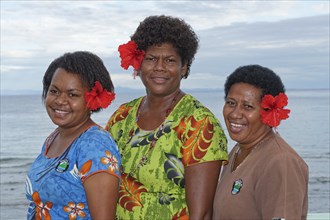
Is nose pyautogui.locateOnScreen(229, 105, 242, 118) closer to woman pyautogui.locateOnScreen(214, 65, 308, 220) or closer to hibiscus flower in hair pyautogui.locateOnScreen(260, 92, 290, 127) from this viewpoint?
woman pyautogui.locateOnScreen(214, 65, 308, 220)

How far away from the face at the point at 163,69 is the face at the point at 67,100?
0.59 m

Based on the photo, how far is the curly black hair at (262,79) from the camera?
267 cm

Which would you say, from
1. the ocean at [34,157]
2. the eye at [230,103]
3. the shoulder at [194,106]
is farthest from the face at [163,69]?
the ocean at [34,157]

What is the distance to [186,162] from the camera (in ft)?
9.33

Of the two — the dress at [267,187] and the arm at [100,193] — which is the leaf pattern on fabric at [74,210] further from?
the dress at [267,187]

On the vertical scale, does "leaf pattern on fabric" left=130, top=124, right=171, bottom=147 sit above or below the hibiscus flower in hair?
below

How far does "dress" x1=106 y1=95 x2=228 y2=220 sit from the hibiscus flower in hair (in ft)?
1.04

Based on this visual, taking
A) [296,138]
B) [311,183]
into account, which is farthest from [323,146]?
[311,183]

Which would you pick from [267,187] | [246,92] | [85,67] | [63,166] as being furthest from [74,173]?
[246,92]

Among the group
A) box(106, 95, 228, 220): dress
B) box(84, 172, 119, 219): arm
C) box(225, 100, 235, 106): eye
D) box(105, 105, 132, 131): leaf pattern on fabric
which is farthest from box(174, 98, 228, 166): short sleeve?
box(84, 172, 119, 219): arm

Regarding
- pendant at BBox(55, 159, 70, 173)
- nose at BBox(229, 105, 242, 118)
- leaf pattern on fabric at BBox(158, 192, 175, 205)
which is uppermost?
nose at BBox(229, 105, 242, 118)

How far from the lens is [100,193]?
2.30 metres

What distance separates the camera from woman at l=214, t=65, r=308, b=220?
2.33m

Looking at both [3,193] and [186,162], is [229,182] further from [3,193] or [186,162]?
[3,193]
